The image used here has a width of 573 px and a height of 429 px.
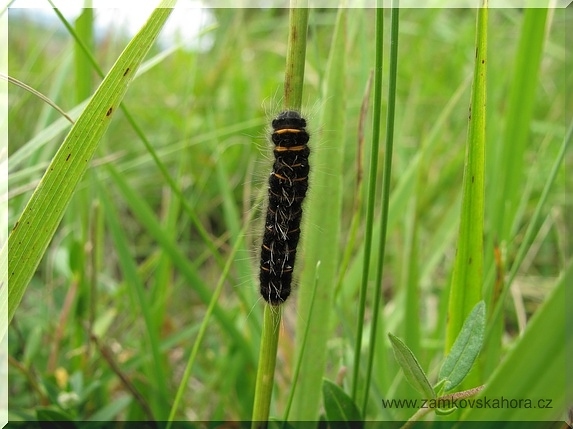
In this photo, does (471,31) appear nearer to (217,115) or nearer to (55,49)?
(217,115)

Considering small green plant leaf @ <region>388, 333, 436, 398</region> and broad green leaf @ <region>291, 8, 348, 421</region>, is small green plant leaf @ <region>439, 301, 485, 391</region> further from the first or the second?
broad green leaf @ <region>291, 8, 348, 421</region>

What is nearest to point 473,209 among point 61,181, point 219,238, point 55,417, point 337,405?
point 337,405

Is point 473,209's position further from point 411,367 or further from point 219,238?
point 219,238

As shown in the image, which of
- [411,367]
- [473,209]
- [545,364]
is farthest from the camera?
[473,209]

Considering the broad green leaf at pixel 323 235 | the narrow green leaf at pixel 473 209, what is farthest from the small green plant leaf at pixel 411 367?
the broad green leaf at pixel 323 235

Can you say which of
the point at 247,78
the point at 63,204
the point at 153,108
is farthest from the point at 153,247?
the point at 63,204

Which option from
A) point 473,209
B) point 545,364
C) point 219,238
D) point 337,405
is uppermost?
point 473,209

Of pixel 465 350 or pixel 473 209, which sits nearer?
pixel 465 350
